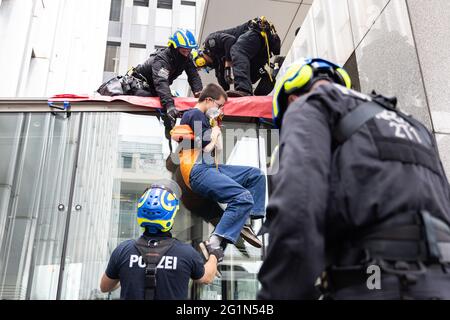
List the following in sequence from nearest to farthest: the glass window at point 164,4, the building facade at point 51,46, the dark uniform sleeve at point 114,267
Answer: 1. the dark uniform sleeve at point 114,267
2. the building facade at point 51,46
3. the glass window at point 164,4

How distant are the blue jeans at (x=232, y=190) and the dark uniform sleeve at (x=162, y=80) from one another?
95 centimetres

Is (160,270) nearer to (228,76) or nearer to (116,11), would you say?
(228,76)

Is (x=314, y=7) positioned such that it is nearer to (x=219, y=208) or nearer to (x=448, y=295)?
(x=219, y=208)

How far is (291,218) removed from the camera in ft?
4.39

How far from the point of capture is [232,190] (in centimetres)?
402

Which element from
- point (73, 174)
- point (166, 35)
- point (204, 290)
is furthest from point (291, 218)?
point (166, 35)

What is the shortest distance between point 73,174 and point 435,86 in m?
3.39

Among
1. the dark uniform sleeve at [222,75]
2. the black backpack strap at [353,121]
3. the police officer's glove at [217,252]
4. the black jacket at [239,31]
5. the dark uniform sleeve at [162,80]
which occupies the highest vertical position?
the black jacket at [239,31]

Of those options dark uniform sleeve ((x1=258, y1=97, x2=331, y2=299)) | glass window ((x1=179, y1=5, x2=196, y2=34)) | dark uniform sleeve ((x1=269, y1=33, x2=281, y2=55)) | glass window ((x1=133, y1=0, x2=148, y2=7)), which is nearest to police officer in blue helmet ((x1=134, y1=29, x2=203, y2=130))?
dark uniform sleeve ((x1=269, y1=33, x2=281, y2=55))

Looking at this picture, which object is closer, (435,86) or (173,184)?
(435,86)

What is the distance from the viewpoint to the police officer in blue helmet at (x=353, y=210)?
4.41 ft

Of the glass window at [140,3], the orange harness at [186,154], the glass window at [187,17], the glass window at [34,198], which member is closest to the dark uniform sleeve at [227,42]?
the orange harness at [186,154]

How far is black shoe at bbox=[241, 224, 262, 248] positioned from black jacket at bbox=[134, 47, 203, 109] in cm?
158

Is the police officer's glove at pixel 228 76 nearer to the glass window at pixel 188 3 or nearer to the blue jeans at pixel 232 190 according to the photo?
the blue jeans at pixel 232 190
